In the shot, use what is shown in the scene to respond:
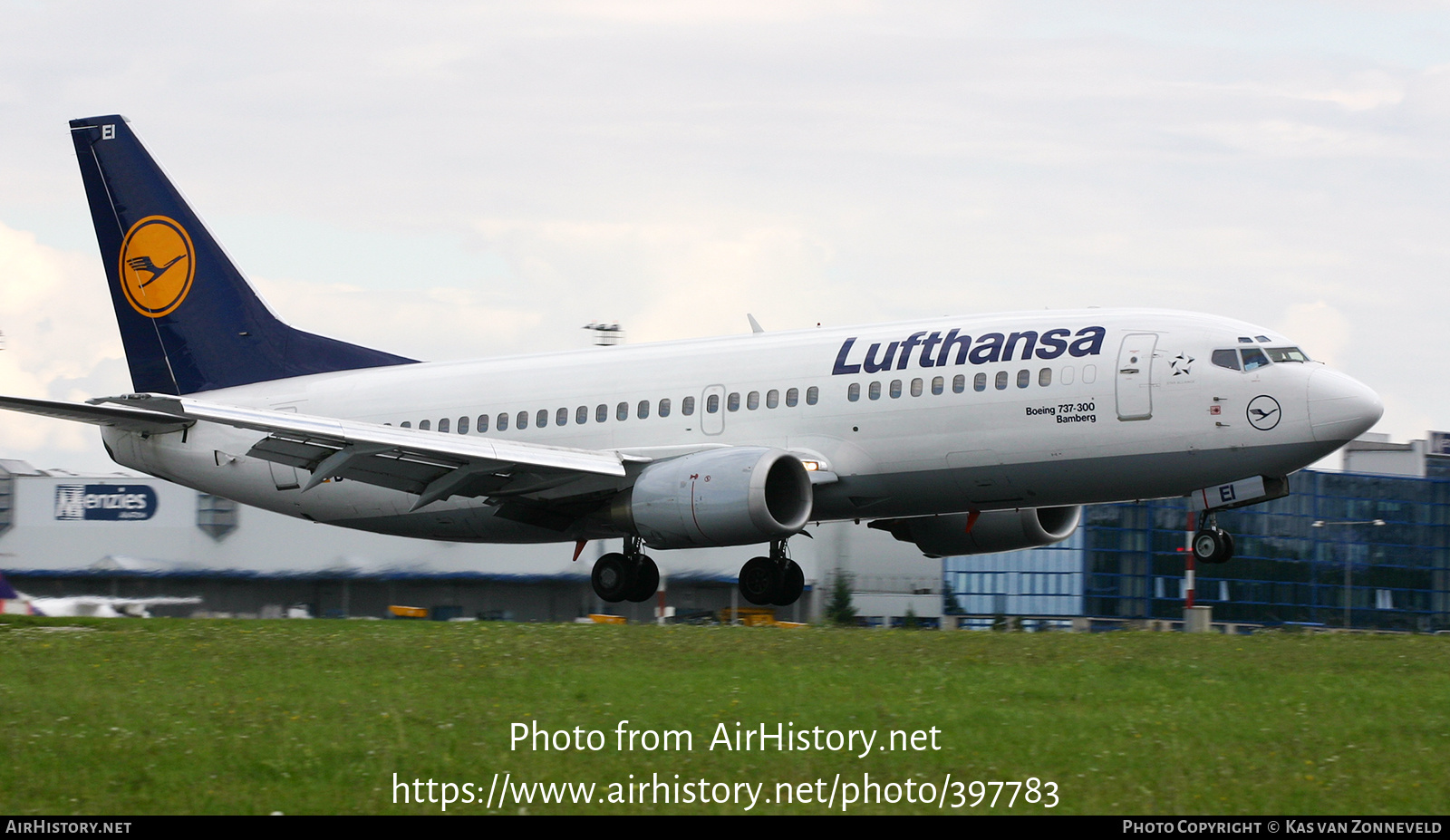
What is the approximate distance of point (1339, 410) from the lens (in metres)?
21.4

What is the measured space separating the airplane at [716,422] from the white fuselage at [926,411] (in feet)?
0.12

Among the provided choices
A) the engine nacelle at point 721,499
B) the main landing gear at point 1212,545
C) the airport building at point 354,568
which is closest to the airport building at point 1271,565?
the airport building at point 354,568

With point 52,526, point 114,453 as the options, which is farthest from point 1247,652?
point 52,526

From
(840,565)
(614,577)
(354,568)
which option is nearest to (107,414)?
(614,577)

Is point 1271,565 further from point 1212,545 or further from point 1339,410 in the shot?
point 1339,410

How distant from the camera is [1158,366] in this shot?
22281 mm

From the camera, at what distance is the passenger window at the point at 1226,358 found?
2216 centimetres

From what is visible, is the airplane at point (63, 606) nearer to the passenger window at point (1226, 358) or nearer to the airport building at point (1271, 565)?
the passenger window at point (1226, 358)

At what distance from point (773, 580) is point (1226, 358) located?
8.08 metres

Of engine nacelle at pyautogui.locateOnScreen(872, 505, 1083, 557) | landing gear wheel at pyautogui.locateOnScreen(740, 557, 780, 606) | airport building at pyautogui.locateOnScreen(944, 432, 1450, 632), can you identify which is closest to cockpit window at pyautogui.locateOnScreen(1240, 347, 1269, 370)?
engine nacelle at pyautogui.locateOnScreen(872, 505, 1083, 557)

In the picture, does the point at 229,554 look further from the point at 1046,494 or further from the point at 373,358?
the point at 1046,494

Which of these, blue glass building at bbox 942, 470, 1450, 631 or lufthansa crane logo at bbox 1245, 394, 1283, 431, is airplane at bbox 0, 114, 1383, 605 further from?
blue glass building at bbox 942, 470, 1450, 631

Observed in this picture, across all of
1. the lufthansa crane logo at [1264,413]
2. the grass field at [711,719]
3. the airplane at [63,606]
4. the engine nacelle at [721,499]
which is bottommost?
the airplane at [63,606]

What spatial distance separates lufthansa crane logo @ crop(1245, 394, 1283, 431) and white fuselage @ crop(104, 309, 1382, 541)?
0.02m
